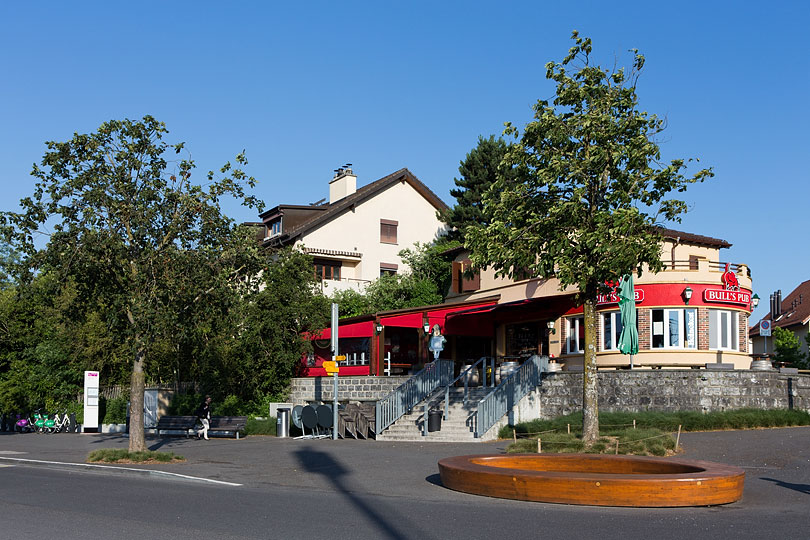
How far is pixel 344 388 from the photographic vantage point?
3212cm

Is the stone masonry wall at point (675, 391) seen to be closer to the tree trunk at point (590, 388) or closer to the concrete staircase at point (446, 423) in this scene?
the concrete staircase at point (446, 423)

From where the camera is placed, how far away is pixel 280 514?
10.9 meters

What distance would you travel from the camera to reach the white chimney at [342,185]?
53.4m

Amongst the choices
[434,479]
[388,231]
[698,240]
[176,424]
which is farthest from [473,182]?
[434,479]

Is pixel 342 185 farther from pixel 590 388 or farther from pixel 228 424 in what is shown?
pixel 590 388

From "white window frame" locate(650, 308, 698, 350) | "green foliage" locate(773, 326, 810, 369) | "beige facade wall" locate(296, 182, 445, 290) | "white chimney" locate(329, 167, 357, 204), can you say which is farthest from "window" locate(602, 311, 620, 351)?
"white chimney" locate(329, 167, 357, 204)

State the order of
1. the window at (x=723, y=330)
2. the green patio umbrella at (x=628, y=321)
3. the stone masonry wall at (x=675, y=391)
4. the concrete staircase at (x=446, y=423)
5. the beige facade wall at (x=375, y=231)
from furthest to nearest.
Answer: the beige facade wall at (x=375, y=231) → the window at (x=723, y=330) → the green patio umbrella at (x=628, y=321) → the stone masonry wall at (x=675, y=391) → the concrete staircase at (x=446, y=423)

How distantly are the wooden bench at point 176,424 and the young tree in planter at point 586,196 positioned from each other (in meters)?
14.2

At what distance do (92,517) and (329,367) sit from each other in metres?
15.5

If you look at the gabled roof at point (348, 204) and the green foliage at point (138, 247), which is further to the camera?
the gabled roof at point (348, 204)

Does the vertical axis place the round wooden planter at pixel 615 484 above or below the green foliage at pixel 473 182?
below

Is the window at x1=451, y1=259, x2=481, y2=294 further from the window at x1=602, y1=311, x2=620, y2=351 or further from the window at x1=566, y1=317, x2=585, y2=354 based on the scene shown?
the window at x1=602, y1=311, x2=620, y2=351

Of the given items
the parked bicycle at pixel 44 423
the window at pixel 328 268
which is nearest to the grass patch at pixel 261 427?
the parked bicycle at pixel 44 423

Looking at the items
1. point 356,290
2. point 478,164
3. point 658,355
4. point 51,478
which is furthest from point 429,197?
point 51,478
